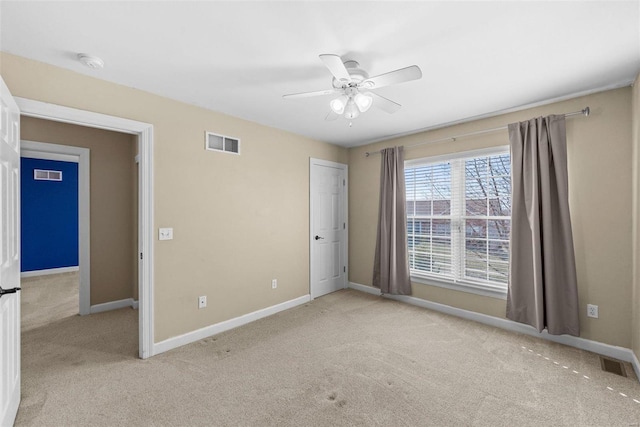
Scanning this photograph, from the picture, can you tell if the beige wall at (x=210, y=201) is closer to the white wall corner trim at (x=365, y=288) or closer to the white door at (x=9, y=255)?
the white door at (x=9, y=255)

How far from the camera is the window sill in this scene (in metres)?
3.25

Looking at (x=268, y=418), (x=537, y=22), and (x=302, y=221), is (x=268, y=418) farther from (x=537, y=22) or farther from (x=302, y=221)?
(x=537, y=22)

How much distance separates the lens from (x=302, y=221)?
162 inches

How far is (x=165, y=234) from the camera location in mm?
2725

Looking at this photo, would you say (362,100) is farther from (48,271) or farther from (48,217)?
(48,271)

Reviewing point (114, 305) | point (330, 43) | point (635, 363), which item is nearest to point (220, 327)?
point (114, 305)

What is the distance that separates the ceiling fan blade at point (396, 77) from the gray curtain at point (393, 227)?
2.23 meters

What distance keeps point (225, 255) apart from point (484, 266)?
312cm

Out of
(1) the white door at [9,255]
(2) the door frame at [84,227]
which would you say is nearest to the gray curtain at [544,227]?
(1) the white door at [9,255]

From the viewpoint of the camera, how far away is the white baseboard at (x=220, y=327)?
8.88 ft

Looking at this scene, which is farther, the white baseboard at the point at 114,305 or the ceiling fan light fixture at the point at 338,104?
the white baseboard at the point at 114,305

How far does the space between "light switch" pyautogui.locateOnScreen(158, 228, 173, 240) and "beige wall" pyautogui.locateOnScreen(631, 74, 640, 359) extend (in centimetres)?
411

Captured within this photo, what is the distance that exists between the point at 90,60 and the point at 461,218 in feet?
13.2

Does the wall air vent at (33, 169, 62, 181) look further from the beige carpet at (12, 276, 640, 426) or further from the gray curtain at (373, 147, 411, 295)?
the gray curtain at (373, 147, 411, 295)
